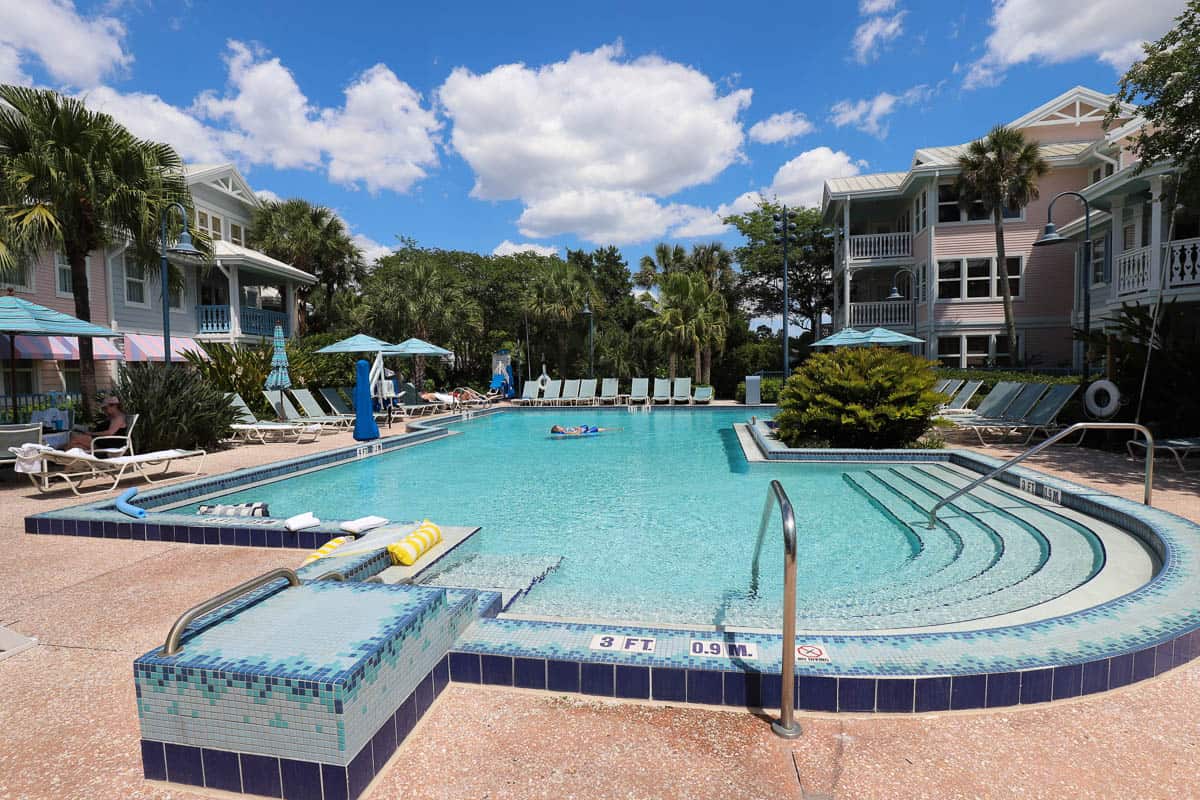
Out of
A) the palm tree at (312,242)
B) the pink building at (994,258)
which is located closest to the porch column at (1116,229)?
the pink building at (994,258)

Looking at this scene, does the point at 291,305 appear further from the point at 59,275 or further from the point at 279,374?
the point at 279,374

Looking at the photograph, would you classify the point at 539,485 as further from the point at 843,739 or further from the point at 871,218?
the point at 871,218

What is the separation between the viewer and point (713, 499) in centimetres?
837

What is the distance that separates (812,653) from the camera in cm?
306

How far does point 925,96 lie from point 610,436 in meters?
14.4

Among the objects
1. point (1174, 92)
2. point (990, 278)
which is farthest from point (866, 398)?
point (990, 278)

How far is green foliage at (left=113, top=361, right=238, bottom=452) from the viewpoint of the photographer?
35.2 ft

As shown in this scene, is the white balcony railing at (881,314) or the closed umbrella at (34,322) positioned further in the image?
the white balcony railing at (881,314)

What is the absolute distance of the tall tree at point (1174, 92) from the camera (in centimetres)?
1036

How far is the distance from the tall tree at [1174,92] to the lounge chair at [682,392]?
14463 millimetres

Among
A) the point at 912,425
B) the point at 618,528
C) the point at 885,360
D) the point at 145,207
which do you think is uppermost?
the point at 145,207

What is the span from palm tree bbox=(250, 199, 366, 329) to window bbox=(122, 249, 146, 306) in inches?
307

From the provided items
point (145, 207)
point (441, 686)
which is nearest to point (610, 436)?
point (145, 207)

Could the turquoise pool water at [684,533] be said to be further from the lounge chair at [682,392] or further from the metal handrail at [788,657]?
the lounge chair at [682,392]
